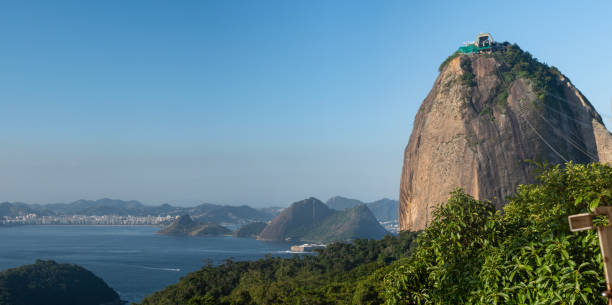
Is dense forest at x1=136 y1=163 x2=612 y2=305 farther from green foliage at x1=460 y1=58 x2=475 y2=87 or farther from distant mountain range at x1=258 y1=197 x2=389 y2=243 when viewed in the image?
distant mountain range at x1=258 y1=197 x2=389 y2=243

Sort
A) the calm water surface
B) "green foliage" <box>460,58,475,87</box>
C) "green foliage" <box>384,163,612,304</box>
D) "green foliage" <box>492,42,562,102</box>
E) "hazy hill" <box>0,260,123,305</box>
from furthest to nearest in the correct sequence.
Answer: the calm water surface → "hazy hill" <box>0,260,123,305</box> → "green foliage" <box>460,58,475,87</box> → "green foliage" <box>492,42,562,102</box> → "green foliage" <box>384,163,612,304</box>

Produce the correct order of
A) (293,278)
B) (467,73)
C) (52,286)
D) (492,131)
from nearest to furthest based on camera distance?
1. (293,278)
2. (492,131)
3. (467,73)
4. (52,286)

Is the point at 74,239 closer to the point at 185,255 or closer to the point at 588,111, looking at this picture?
the point at 185,255

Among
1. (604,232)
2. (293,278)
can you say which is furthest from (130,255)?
(604,232)

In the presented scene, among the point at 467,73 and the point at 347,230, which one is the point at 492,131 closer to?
the point at 467,73

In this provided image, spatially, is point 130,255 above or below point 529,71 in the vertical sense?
below

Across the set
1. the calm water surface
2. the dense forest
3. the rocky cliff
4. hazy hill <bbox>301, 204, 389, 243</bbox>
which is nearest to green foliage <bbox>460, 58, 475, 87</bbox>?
the rocky cliff
